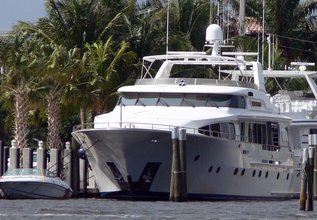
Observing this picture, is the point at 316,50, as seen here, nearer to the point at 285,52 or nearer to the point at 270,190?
the point at 285,52

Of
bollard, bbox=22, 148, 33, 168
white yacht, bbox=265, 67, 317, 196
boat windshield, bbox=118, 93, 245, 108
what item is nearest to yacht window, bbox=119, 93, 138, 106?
boat windshield, bbox=118, 93, 245, 108

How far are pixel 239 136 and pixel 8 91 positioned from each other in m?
11.3

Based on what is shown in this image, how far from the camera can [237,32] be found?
78.1 meters

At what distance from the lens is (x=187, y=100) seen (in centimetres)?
5159

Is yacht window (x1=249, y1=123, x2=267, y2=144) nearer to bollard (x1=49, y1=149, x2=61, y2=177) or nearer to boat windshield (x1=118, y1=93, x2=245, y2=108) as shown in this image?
boat windshield (x1=118, y1=93, x2=245, y2=108)

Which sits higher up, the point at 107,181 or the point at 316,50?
the point at 316,50

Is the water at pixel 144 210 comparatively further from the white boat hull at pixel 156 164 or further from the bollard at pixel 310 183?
the white boat hull at pixel 156 164

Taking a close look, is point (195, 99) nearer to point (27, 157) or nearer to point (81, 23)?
point (27, 157)

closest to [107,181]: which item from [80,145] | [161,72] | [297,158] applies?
[80,145]

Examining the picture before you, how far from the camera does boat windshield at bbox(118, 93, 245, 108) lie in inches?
2031

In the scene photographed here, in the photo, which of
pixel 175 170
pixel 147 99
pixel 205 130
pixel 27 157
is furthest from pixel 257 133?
pixel 27 157

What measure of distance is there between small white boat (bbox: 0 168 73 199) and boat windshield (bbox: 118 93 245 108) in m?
3.99

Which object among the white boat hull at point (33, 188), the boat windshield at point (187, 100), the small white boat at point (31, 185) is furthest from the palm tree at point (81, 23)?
the white boat hull at point (33, 188)

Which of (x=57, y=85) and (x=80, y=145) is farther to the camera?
(x=57, y=85)
